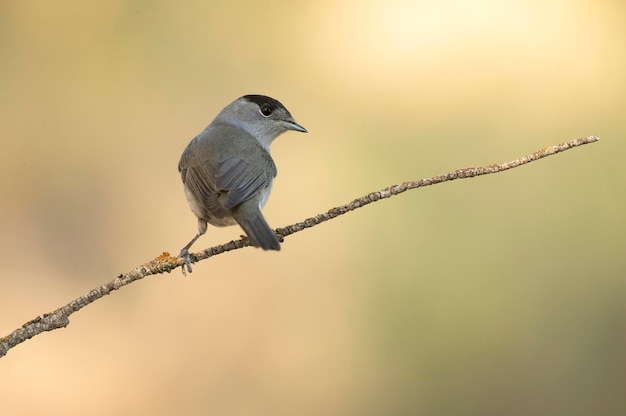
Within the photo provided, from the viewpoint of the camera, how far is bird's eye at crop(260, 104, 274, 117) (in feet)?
9.95

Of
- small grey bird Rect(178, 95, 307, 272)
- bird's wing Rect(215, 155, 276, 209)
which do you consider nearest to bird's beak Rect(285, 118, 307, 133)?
small grey bird Rect(178, 95, 307, 272)

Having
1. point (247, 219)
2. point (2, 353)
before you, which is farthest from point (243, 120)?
point (2, 353)

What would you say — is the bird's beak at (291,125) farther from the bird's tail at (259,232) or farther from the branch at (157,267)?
the branch at (157,267)

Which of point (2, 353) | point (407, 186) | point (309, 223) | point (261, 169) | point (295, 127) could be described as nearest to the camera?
point (2, 353)

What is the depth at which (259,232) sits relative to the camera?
6.73 feet

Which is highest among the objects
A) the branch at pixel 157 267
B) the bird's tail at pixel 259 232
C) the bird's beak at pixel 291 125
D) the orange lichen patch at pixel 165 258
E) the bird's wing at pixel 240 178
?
the bird's beak at pixel 291 125

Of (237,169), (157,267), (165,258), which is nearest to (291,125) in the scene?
(237,169)

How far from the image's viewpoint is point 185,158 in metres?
2.74

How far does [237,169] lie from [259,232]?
0.51 metres

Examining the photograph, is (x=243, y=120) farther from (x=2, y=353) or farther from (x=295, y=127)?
(x=2, y=353)

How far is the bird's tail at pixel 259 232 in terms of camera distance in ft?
6.36

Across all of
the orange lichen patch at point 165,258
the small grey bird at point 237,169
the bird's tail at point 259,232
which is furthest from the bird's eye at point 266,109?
the orange lichen patch at point 165,258

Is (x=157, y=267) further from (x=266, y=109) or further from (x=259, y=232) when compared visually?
(x=266, y=109)

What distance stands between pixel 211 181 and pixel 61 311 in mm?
1251
